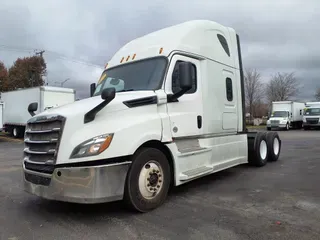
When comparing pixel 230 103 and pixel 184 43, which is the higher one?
pixel 184 43

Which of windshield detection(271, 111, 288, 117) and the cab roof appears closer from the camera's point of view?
the cab roof

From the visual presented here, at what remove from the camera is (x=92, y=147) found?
13.4 ft

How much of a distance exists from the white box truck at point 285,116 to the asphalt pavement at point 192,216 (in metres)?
28.6

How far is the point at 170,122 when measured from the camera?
17.1ft

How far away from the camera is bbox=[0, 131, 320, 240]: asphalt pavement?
384 centimetres

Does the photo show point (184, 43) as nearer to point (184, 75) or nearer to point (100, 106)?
point (184, 75)

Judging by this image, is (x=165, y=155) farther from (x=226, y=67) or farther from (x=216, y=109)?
(x=226, y=67)

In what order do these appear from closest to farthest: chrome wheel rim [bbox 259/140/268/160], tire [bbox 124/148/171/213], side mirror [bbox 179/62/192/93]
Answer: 1. tire [bbox 124/148/171/213]
2. side mirror [bbox 179/62/192/93]
3. chrome wheel rim [bbox 259/140/268/160]

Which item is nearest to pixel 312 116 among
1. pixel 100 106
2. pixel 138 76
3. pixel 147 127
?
pixel 138 76

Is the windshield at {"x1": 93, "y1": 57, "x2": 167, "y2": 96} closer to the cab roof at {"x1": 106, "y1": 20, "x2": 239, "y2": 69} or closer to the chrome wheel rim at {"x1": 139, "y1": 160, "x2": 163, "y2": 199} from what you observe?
the cab roof at {"x1": 106, "y1": 20, "x2": 239, "y2": 69}

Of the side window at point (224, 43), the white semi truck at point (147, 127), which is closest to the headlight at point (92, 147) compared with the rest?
the white semi truck at point (147, 127)

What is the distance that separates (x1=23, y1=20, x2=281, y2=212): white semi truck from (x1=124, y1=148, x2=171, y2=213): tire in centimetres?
2

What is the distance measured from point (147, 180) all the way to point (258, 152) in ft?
15.8

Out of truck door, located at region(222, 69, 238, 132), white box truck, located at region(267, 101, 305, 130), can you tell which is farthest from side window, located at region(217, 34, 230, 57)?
white box truck, located at region(267, 101, 305, 130)
